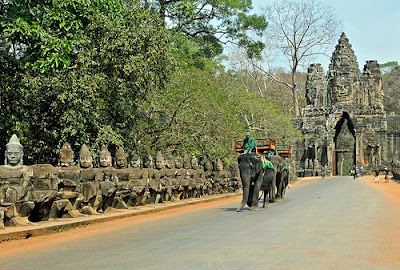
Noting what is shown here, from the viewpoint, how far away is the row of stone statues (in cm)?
1109

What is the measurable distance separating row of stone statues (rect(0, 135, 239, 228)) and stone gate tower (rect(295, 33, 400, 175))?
49.6 m

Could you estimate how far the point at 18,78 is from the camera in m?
18.5

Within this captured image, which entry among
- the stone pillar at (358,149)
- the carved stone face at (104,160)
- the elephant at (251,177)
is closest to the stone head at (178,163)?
the elephant at (251,177)

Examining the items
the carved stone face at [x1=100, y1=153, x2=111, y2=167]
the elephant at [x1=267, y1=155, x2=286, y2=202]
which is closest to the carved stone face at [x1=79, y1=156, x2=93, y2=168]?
the carved stone face at [x1=100, y1=153, x2=111, y2=167]

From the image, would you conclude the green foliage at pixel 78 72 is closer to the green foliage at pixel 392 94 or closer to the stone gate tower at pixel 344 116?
the stone gate tower at pixel 344 116

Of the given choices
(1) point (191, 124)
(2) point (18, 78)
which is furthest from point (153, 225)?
(1) point (191, 124)

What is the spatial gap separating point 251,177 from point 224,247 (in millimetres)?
8431

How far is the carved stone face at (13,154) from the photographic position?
11.3 m

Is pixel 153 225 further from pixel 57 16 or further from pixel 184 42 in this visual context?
pixel 184 42

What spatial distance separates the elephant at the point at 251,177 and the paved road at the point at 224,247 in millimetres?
3598

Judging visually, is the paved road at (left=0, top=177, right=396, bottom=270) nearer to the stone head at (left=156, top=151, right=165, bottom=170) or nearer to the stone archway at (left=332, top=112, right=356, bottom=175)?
the stone head at (left=156, top=151, right=165, bottom=170)

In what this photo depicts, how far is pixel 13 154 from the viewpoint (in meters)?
11.3

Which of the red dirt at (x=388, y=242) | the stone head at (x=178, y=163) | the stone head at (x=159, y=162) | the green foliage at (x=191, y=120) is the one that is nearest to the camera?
the red dirt at (x=388, y=242)

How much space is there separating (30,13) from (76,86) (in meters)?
3.01
